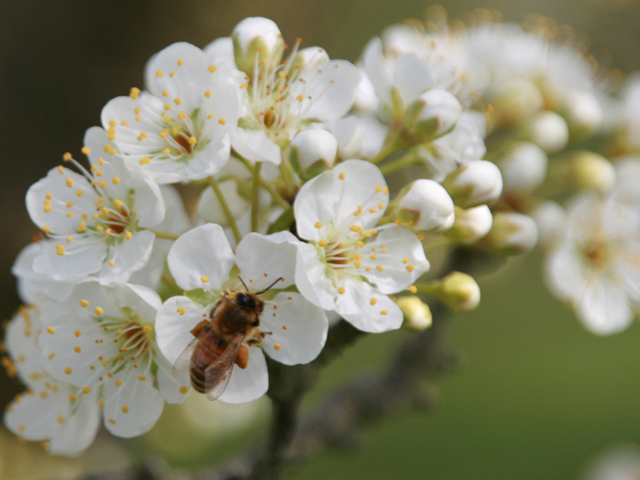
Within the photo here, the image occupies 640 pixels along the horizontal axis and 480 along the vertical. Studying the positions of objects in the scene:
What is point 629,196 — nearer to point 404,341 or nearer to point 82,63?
point 404,341

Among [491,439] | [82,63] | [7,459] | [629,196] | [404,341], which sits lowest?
[491,439]

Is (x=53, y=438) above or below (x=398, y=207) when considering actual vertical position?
below

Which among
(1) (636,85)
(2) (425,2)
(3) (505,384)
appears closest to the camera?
(1) (636,85)

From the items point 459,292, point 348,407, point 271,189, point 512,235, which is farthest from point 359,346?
point 271,189

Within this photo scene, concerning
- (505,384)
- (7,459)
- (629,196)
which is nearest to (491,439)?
(505,384)

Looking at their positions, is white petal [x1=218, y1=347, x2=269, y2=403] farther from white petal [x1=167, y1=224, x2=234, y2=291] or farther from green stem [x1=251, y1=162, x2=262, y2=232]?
green stem [x1=251, y1=162, x2=262, y2=232]

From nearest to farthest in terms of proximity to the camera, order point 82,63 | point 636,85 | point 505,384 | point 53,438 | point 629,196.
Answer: point 53,438 → point 629,196 → point 636,85 → point 82,63 → point 505,384

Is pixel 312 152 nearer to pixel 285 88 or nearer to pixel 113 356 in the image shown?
pixel 285 88
